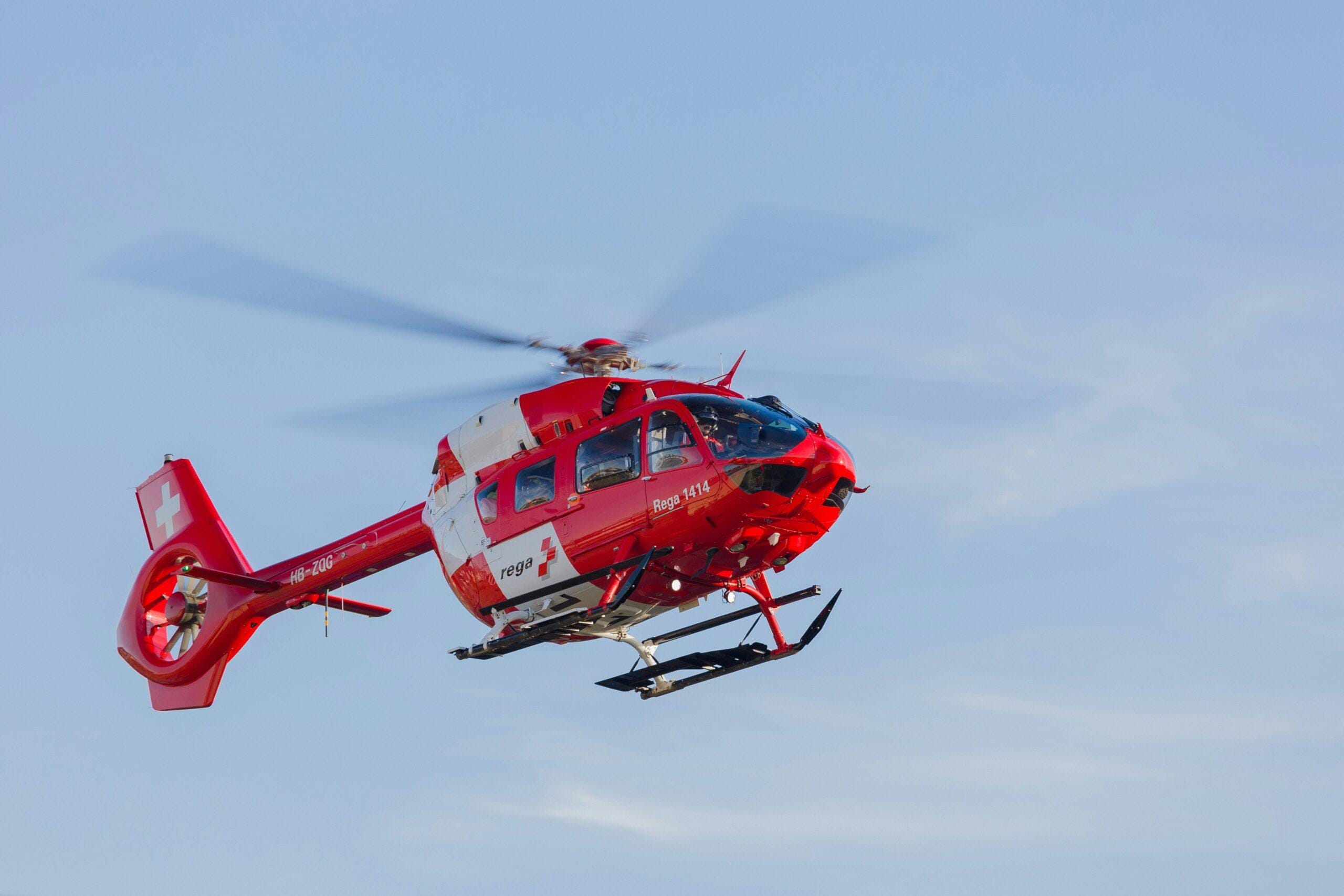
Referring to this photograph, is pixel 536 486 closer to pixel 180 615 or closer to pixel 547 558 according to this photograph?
pixel 547 558

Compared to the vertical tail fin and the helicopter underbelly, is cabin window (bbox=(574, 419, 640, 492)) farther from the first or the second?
the vertical tail fin

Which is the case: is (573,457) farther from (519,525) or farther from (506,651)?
(506,651)

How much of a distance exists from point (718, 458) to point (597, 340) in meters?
3.47

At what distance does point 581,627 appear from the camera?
2333 centimetres

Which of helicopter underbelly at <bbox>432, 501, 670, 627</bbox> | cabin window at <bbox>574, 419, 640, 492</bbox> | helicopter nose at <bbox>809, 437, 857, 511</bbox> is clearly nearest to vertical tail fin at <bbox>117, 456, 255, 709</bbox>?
helicopter underbelly at <bbox>432, 501, 670, 627</bbox>

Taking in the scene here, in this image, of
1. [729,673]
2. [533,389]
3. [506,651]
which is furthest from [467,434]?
[729,673]

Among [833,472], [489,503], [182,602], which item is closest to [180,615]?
[182,602]

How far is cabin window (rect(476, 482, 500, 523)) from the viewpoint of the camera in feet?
79.0

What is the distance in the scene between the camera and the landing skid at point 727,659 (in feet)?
74.9

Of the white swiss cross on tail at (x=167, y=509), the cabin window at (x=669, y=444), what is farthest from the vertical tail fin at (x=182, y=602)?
the cabin window at (x=669, y=444)

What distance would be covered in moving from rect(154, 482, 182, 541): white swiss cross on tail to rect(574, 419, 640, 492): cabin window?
10.3 meters

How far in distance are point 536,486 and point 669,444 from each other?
2.43m

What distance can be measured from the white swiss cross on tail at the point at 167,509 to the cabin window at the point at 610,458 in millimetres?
10303

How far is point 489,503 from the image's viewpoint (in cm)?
2419
